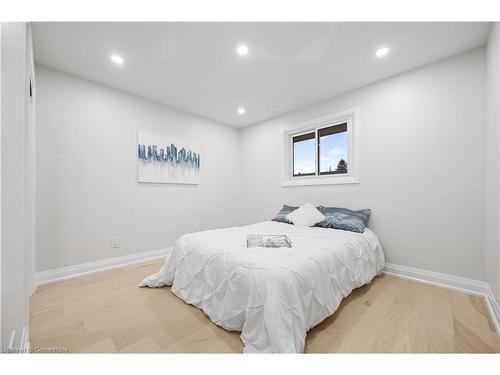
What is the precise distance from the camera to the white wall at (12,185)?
99 centimetres

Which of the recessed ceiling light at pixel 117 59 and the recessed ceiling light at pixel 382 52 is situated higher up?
the recessed ceiling light at pixel 117 59

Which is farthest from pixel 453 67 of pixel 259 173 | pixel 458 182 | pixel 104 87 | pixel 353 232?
pixel 104 87

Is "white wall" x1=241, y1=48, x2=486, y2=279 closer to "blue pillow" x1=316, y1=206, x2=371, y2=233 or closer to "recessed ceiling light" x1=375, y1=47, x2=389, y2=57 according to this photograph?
"blue pillow" x1=316, y1=206, x2=371, y2=233

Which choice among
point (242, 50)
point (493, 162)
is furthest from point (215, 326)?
point (493, 162)

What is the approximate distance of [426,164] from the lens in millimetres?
2268

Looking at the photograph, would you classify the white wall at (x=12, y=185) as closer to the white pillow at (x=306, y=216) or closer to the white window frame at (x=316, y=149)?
the white pillow at (x=306, y=216)

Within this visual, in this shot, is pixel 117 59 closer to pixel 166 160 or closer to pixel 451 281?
pixel 166 160

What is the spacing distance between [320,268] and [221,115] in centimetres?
315

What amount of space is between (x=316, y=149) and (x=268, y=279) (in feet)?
8.50

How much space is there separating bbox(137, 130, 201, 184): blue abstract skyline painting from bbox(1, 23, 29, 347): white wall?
1925mm

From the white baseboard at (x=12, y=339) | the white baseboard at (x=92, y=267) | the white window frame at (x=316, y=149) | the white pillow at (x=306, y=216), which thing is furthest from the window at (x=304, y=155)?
the white baseboard at (x=12, y=339)

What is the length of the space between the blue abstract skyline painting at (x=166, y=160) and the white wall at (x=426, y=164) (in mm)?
2364
